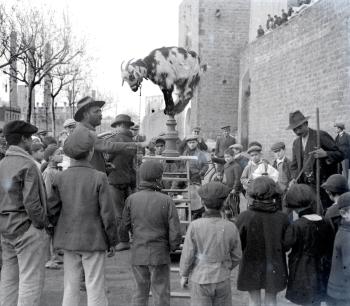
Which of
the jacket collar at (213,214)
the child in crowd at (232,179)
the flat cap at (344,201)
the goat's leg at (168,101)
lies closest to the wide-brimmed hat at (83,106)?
the goat's leg at (168,101)

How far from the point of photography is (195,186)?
748 centimetres

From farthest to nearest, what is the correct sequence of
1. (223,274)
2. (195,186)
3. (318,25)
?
1. (318,25)
2. (195,186)
3. (223,274)

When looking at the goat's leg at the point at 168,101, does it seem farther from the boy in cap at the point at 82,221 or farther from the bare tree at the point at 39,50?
the bare tree at the point at 39,50

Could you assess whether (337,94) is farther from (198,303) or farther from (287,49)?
(198,303)

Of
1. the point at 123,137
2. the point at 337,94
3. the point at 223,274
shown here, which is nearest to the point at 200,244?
the point at 223,274

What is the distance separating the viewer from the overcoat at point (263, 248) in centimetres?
412

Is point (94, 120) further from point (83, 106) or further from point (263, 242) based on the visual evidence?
point (263, 242)

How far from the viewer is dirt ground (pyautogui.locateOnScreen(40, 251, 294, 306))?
16.7 feet

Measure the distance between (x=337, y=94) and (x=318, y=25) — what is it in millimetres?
2439

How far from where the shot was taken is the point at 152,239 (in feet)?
14.1

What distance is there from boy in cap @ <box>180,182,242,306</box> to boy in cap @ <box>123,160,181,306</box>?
1.28ft

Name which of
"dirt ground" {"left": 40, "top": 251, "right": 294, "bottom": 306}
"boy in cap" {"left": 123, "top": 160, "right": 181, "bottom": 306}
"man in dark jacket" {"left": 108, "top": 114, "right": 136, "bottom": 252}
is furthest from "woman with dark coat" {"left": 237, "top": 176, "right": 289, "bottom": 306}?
"man in dark jacket" {"left": 108, "top": 114, "right": 136, "bottom": 252}

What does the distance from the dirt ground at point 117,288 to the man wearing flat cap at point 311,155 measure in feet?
4.70

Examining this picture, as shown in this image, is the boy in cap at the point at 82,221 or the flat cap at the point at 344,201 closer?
the flat cap at the point at 344,201
